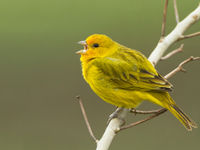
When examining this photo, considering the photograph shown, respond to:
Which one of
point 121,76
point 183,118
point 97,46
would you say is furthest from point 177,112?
point 97,46

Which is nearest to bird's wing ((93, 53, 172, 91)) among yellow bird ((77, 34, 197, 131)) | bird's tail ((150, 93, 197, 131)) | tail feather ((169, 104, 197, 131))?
yellow bird ((77, 34, 197, 131))

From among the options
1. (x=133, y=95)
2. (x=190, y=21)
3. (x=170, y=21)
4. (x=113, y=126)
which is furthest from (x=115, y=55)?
(x=170, y=21)

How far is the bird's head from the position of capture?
4.97 metres

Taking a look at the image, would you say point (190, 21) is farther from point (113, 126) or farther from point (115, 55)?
point (113, 126)

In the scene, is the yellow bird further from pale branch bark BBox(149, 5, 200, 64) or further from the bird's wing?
pale branch bark BBox(149, 5, 200, 64)

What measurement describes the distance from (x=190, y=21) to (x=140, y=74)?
2.58 ft

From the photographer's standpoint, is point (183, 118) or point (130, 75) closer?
point (183, 118)

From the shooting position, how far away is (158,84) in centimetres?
443

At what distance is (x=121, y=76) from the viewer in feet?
15.3

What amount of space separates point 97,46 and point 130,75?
599 millimetres

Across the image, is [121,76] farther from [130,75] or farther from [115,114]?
[115,114]

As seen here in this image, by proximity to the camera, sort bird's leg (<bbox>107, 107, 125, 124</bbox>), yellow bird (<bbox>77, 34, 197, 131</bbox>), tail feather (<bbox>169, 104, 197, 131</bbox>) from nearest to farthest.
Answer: tail feather (<bbox>169, 104, 197, 131</bbox>) < bird's leg (<bbox>107, 107, 125, 124</bbox>) < yellow bird (<bbox>77, 34, 197, 131</bbox>)

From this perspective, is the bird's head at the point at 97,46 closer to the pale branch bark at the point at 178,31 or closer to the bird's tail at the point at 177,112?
the pale branch bark at the point at 178,31

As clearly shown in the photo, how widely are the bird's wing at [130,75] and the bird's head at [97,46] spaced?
0.77ft
